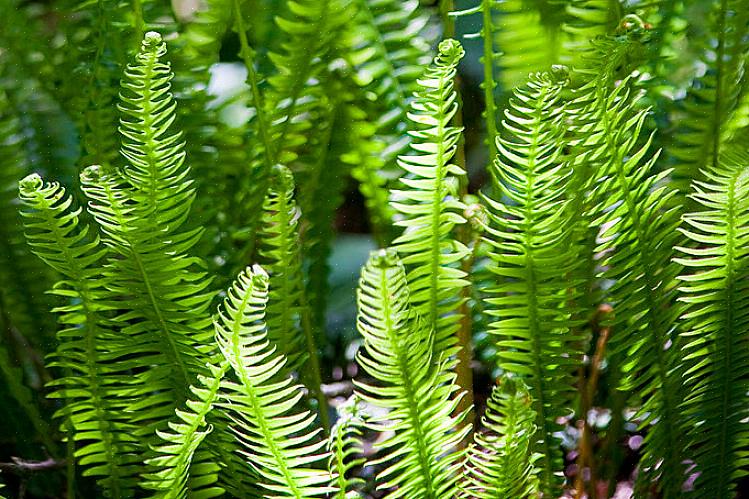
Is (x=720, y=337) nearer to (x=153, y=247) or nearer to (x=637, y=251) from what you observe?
(x=637, y=251)

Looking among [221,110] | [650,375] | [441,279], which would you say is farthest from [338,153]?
[650,375]

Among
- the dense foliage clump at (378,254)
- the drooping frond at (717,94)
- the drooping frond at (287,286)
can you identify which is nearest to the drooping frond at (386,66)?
the dense foliage clump at (378,254)

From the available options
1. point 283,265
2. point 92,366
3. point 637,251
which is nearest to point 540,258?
point 637,251

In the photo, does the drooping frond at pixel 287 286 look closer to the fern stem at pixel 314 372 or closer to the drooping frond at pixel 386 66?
the fern stem at pixel 314 372

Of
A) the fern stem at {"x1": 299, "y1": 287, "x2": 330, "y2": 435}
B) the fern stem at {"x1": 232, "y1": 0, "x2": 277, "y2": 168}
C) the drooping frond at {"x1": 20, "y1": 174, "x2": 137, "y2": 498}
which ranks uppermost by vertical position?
the fern stem at {"x1": 232, "y1": 0, "x2": 277, "y2": 168}

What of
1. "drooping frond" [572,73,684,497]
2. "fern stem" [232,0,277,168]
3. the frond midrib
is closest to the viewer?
the frond midrib

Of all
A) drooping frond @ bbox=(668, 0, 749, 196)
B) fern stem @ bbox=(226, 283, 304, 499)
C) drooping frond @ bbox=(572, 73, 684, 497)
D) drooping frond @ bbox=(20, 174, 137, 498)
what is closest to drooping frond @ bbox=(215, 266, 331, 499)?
fern stem @ bbox=(226, 283, 304, 499)

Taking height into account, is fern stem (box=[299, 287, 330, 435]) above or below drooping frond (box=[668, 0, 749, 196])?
below

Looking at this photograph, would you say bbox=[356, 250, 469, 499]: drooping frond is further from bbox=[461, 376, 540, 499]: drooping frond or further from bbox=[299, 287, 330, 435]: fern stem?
bbox=[299, 287, 330, 435]: fern stem
